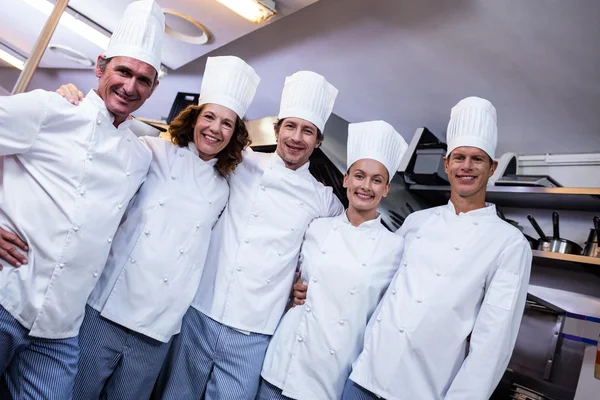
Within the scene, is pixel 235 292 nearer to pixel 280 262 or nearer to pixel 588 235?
pixel 280 262

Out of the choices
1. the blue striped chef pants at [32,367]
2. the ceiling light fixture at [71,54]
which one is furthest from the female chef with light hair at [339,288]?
the ceiling light fixture at [71,54]

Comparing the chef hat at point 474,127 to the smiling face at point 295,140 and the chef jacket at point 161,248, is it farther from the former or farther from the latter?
the chef jacket at point 161,248

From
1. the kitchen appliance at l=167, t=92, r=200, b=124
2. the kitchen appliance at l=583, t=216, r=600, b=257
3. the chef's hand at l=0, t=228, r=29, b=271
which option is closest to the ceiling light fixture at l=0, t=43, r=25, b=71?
the kitchen appliance at l=167, t=92, r=200, b=124

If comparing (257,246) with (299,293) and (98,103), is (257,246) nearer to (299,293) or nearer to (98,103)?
(299,293)

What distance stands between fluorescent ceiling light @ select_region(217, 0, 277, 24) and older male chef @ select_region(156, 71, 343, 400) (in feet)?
2.16

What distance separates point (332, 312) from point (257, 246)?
1.22 ft

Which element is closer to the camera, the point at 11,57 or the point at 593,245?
the point at 593,245

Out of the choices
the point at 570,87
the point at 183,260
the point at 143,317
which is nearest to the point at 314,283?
the point at 183,260

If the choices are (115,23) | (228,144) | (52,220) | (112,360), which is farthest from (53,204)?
(115,23)

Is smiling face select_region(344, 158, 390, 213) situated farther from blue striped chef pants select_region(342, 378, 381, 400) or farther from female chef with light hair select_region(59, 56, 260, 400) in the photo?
blue striped chef pants select_region(342, 378, 381, 400)

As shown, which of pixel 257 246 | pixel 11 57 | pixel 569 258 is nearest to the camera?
pixel 257 246

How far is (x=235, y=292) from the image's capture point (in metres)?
1.59

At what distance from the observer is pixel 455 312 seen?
1389 millimetres

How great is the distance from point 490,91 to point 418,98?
1.57ft
